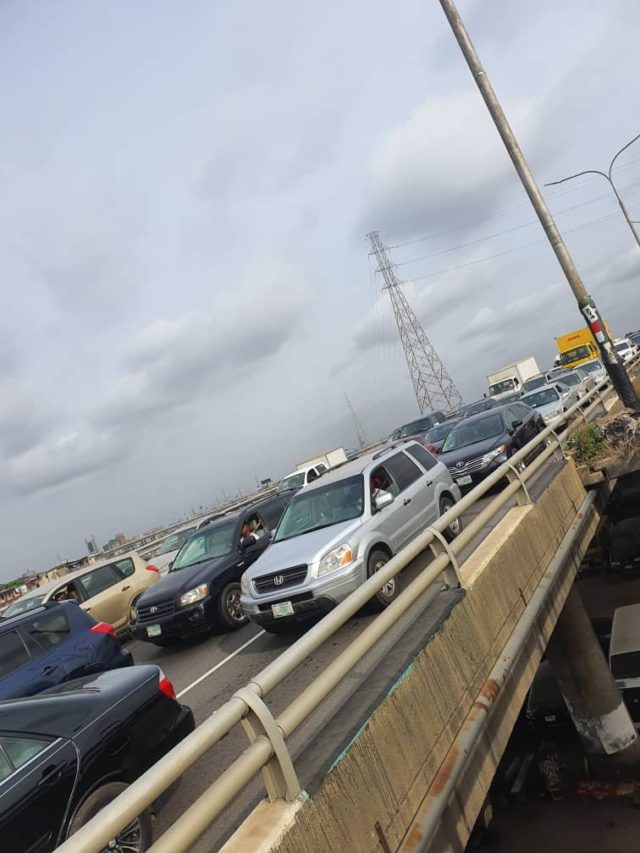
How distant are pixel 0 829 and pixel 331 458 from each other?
37.0m

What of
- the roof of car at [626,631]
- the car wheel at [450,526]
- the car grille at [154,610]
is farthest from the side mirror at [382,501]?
the roof of car at [626,631]

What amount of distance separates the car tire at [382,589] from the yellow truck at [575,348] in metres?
40.5

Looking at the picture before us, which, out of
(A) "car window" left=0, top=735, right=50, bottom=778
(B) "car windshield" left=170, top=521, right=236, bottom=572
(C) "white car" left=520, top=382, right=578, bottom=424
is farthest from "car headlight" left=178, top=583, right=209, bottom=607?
(C) "white car" left=520, top=382, right=578, bottom=424

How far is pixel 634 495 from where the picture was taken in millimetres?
20234

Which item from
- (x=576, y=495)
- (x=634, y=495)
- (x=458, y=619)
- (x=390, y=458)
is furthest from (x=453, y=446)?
(x=458, y=619)

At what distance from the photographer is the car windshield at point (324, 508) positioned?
833 centimetres

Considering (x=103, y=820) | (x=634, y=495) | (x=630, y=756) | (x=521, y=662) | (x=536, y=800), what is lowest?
(x=536, y=800)

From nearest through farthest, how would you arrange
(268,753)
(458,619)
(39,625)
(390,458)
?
(268,753), (458,619), (39,625), (390,458)

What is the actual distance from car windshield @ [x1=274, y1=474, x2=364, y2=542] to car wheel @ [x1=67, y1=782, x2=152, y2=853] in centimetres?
453

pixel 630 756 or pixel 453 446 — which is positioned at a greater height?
pixel 453 446

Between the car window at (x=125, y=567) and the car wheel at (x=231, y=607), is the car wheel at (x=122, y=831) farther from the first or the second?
the car window at (x=125, y=567)

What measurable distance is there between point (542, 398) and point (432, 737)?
19.4 m

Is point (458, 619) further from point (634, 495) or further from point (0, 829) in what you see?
point (634, 495)

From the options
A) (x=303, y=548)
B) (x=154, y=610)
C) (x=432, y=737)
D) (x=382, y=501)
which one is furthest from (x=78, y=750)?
(x=154, y=610)
